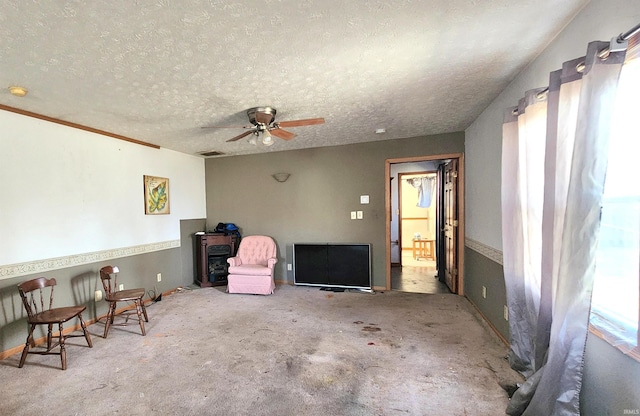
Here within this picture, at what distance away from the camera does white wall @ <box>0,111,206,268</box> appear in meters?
2.59

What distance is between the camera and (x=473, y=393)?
1877 millimetres

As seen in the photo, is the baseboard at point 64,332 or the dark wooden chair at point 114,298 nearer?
the baseboard at point 64,332

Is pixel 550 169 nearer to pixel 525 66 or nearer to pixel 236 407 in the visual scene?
pixel 525 66

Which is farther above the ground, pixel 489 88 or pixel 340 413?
pixel 489 88

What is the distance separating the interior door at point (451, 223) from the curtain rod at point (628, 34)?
9.83 feet

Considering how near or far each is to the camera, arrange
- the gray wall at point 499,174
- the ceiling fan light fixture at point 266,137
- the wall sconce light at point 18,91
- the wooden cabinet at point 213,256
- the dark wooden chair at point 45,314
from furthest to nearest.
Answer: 1. the wooden cabinet at point 213,256
2. the ceiling fan light fixture at point 266,137
3. the dark wooden chair at point 45,314
4. the wall sconce light at point 18,91
5. the gray wall at point 499,174

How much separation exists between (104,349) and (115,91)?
239 cm

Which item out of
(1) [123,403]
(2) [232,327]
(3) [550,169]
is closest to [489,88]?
(3) [550,169]

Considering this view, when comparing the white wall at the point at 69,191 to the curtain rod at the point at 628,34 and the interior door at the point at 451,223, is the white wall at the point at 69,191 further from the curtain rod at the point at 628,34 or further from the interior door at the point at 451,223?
the interior door at the point at 451,223

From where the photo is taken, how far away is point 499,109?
100 inches

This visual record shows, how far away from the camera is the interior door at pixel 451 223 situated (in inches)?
158

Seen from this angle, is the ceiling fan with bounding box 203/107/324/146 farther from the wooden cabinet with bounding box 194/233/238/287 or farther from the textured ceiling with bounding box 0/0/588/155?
the wooden cabinet with bounding box 194/233/238/287

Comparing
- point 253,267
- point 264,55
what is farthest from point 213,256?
point 264,55

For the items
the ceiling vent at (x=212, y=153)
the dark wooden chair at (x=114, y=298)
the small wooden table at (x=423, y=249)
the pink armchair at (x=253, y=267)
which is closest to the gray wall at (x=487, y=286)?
the pink armchair at (x=253, y=267)
